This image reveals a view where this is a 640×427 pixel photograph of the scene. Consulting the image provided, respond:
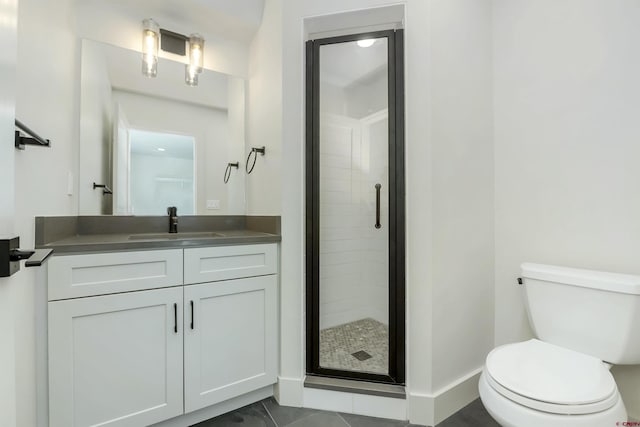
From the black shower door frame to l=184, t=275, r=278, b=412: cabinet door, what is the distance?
0.76 ft

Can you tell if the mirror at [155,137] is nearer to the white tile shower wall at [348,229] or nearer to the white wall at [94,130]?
the white wall at [94,130]

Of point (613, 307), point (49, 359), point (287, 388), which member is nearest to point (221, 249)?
point (49, 359)

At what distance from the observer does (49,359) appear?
3.66ft

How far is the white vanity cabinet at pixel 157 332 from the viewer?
1.15 metres

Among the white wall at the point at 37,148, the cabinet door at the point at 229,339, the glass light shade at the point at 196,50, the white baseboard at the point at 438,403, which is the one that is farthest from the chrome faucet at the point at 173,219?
the white baseboard at the point at 438,403

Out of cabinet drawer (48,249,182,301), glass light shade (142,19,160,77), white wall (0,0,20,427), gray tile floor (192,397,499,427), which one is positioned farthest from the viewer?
glass light shade (142,19,160,77)

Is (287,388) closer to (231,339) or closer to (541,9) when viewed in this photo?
(231,339)

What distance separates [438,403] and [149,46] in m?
2.67

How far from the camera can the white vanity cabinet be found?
1.15 meters

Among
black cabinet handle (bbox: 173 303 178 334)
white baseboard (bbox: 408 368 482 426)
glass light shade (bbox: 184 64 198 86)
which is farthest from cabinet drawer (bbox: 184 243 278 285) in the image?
glass light shade (bbox: 184 64 198 86)

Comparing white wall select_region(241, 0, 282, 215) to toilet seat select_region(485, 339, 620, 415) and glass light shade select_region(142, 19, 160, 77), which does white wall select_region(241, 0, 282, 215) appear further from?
toilet seat select_region(485, 339, 620, 415)

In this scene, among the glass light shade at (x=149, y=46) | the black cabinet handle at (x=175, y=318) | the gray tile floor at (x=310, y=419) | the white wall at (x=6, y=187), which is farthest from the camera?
the glass light shade at (x=149, y=46)

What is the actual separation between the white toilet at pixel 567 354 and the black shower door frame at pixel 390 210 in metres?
0.49

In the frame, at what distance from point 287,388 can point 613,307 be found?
160cm
